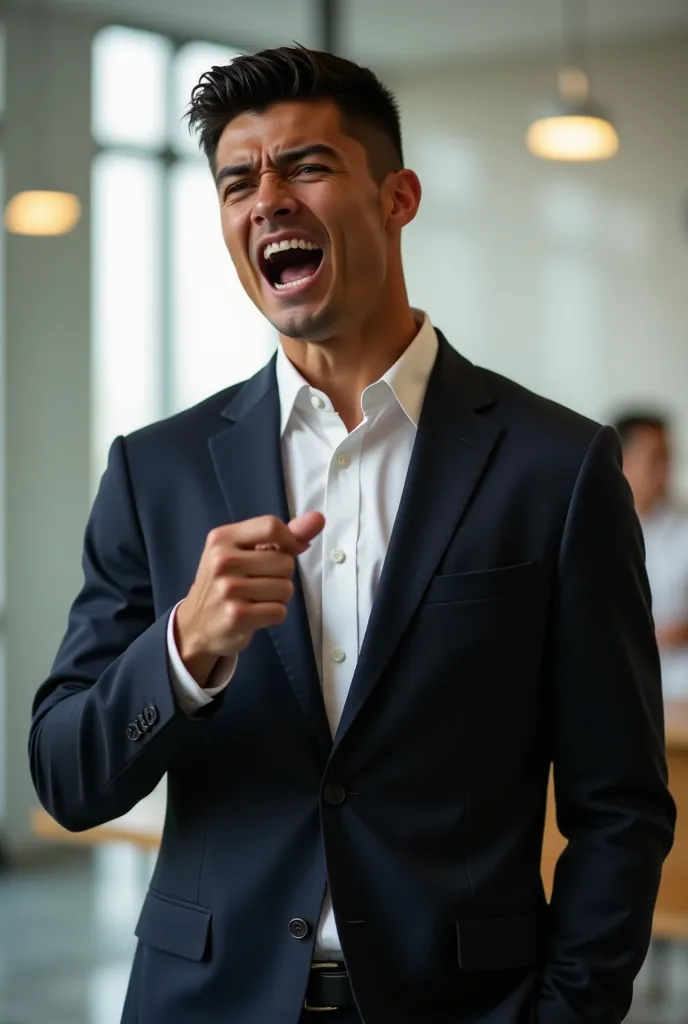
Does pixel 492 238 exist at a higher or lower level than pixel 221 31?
lower

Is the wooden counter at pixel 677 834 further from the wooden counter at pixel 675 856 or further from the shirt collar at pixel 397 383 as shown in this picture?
the shirt collar at pixel 397 383

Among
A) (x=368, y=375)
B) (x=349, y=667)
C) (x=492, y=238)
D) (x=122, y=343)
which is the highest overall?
(x=492, y=238)

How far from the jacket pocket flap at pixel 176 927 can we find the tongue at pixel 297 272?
706 mm

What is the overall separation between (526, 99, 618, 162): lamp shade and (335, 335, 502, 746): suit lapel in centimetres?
408

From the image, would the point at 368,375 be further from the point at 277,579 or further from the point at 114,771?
the point at 114,771

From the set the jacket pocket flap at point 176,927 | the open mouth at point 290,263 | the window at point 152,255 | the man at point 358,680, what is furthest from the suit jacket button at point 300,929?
the window at point 152,255

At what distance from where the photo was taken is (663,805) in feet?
5.44

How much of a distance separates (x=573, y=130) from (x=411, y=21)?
106 inches

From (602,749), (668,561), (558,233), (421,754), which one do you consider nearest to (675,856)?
(668,561)

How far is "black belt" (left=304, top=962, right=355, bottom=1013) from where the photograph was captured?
1.54 metres

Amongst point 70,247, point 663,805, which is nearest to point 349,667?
point 663,805

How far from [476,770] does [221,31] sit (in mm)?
7234

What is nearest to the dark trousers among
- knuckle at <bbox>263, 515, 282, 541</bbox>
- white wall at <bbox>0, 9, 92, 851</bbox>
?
knuckle at <bbox>263, 515, 282, 541</bbox>

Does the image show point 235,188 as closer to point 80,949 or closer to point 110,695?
point 110,695
